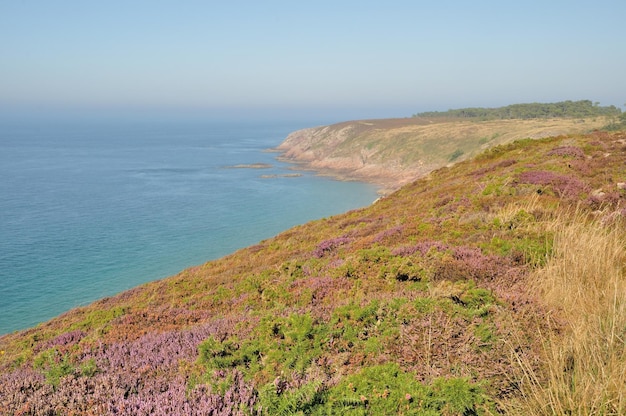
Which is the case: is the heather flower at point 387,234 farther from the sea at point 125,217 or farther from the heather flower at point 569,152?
the sea at point 125,217

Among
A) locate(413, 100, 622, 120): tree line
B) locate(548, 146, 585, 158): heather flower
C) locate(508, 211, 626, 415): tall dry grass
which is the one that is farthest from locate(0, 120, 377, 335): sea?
locate(413, 100, 622, 120): tree line

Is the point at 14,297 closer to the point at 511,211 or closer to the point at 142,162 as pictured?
the point at 511,211

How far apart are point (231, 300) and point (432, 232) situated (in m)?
7.33

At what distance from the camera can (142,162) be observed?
432 feet

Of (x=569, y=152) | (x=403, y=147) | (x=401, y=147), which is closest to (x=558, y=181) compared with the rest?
(x=569, y=152)

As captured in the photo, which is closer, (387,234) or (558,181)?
(387,234)

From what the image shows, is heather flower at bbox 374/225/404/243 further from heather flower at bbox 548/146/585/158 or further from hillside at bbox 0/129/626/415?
heather flower at bbox 548/146/585/158

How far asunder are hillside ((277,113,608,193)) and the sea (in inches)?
513

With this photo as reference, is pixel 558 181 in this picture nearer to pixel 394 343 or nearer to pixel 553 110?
pixel 394 343

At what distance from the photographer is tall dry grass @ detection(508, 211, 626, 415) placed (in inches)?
169

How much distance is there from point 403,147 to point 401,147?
0.84 metres

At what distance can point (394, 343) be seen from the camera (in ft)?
20.9

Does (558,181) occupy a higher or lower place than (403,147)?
lower

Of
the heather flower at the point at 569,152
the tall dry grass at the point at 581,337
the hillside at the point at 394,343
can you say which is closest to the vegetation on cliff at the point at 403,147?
the heather flower at the point at 569,152
